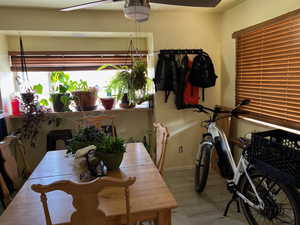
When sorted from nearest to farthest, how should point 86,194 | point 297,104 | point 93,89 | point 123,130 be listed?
point 86,194
point 297,104
point 93,89
point 123,130

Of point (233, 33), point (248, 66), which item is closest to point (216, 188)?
point (248, 66)

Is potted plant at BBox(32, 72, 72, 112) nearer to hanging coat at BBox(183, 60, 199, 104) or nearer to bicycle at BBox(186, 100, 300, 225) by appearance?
hanging coat at BBox(183, 60, 199, 104)

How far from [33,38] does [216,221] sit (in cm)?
331

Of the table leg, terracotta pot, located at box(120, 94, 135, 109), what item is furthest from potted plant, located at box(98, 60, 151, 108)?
the table leg

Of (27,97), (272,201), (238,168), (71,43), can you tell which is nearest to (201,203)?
(238,168)

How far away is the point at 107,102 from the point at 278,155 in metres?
2.25

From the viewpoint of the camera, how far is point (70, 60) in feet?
10.4

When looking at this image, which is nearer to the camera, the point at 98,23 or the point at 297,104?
the point at 297,104

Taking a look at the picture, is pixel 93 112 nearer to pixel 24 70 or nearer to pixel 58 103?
pixel 58 103

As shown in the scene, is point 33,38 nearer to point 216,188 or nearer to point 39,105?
point 39,105

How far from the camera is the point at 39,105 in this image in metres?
2.91

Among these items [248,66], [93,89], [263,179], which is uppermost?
[248,66]

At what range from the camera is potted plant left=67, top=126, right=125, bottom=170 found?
5.03 feet

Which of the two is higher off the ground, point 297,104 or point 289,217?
point 297,104
